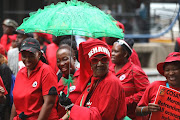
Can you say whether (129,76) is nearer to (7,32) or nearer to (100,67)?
(100,67)

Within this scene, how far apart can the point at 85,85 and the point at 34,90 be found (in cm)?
71

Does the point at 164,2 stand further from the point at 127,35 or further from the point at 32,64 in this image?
the point at 32,64

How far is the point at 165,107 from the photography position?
413cm

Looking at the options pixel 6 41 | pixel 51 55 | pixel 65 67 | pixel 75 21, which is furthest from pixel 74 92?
pixel 6 41

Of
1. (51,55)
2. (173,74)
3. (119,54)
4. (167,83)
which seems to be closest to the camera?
(173,74)

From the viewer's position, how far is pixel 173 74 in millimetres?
4277

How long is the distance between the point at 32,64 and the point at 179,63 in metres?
2.01

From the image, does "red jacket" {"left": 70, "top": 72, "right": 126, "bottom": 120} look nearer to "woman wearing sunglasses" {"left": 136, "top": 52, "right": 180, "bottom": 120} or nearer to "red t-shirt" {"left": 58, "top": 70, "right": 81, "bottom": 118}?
"woman wearing sunglasses" {"left": 136, "top": 52, "right": 180, "bottom": 120}

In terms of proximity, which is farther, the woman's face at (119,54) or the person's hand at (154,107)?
the woman's face at (119,54)

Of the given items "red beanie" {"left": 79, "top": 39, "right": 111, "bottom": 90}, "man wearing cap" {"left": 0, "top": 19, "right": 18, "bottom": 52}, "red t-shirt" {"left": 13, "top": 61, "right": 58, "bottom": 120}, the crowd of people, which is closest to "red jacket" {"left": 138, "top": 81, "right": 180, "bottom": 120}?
the crowd of people

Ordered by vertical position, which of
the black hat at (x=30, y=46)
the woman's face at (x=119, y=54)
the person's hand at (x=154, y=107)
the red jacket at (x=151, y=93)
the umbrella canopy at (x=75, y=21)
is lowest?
the person's hand at (x=154, y=107)

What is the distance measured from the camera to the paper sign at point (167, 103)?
4094mm

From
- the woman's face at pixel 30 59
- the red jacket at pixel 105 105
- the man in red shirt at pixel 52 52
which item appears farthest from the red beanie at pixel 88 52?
the man in red shirt at pixel 52 52

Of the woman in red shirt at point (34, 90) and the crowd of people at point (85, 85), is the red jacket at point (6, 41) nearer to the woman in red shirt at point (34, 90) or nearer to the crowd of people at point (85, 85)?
the crowd of people at point (85, 85)
